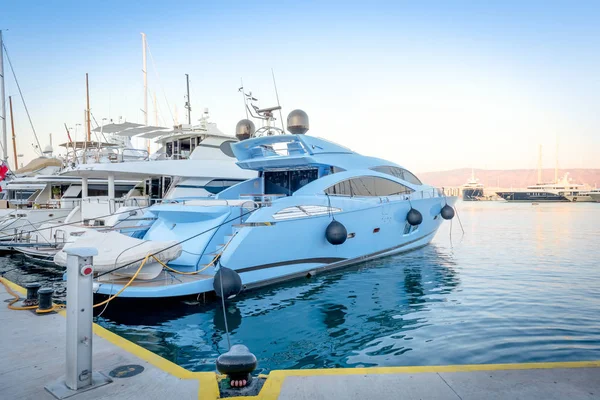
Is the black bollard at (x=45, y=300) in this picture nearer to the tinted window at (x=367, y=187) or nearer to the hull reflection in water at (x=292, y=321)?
the hull reflection in water at (x=292, y=321)

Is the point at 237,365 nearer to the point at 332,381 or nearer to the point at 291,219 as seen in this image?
the point at 332,381

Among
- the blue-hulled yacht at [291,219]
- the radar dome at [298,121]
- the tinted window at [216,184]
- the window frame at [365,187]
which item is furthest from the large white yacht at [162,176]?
the window frame at [365,187]

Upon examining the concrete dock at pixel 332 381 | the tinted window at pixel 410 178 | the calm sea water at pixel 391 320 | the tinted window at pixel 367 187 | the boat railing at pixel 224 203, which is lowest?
the calm sea water at pixel 391 320

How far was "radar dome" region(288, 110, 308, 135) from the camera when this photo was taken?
1211 centimetres

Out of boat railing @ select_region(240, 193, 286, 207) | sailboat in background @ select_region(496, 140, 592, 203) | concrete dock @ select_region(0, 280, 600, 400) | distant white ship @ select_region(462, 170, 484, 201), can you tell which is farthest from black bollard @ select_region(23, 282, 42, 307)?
distant white ship @ select_region(462, 170, 484, 201)

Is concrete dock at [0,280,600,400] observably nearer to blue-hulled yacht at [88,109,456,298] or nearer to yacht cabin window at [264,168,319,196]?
blue-hulled yacht at [88,109,456,298]

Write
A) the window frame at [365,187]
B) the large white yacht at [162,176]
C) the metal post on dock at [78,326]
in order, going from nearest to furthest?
the metal post on dock at [78,326] → the window frame at [365,187] → the large white yacht at [162,176]

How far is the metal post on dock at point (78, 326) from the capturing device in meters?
3.07

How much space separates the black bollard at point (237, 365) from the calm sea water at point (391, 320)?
1.77 m

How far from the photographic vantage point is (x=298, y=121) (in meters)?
12.1

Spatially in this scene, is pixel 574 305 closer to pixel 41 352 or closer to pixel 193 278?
pixel 193 278

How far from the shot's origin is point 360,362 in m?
4.93

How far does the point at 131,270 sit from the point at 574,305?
27.2 ft

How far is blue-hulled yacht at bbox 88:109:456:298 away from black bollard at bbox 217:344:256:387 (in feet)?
13.2
